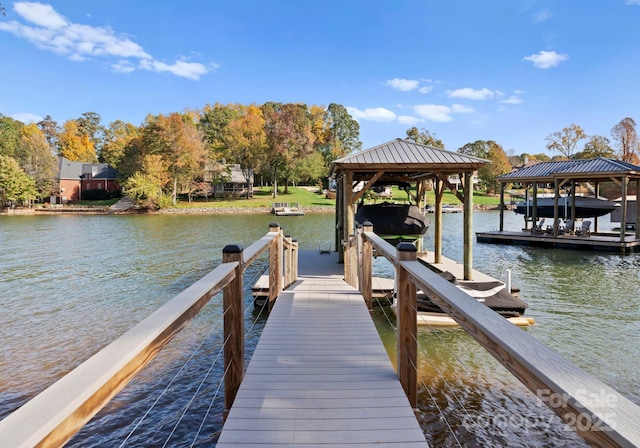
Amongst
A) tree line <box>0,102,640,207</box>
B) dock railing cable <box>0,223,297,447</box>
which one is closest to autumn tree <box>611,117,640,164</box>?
tree line <box>0,102,640,207</box>

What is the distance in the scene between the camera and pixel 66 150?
211 ft

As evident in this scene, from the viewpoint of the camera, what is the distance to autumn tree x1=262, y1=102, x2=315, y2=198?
4588 cm

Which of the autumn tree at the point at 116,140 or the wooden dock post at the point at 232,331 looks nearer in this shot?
the wooden dock post at the point at 232,331

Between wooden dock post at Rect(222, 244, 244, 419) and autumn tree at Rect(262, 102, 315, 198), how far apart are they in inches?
1726

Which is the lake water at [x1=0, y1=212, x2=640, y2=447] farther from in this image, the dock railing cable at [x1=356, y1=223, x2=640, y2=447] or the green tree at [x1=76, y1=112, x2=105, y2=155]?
the green tree at [x1=76, y1=112, x2=105, y2=155]

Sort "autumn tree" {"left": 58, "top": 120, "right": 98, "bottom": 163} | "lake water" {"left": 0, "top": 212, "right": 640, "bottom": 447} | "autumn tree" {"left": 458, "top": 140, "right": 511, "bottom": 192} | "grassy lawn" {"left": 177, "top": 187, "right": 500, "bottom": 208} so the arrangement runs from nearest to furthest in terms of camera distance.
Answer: "lake water" {"left": 0, "top": 212, "right": 640, "bottom": 447} < "grassy lawn" {"left": 177, "top": 187, "right": 500, "bottom": 208} < "autumn tree" {"left": 458, "top": 140, "right": 511, "bottom": 192} < "autumn tree" {"left": 58, "top": 120, "right": 98, "bottom": 163}

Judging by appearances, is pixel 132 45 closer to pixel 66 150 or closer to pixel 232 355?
pixel 66 150

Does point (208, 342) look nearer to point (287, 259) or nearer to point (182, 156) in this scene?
point (287, 259)

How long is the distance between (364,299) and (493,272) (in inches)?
309

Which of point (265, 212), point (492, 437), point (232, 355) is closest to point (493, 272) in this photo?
point (492, 437)

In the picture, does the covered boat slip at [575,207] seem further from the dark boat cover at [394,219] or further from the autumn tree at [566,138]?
the autumn tree at [566,138]

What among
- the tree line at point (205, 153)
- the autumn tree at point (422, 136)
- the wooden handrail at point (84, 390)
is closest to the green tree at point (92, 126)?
the tree line at point (205, 153)

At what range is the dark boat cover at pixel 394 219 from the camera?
10.1 meters

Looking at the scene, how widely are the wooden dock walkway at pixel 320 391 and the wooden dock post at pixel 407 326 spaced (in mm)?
117
